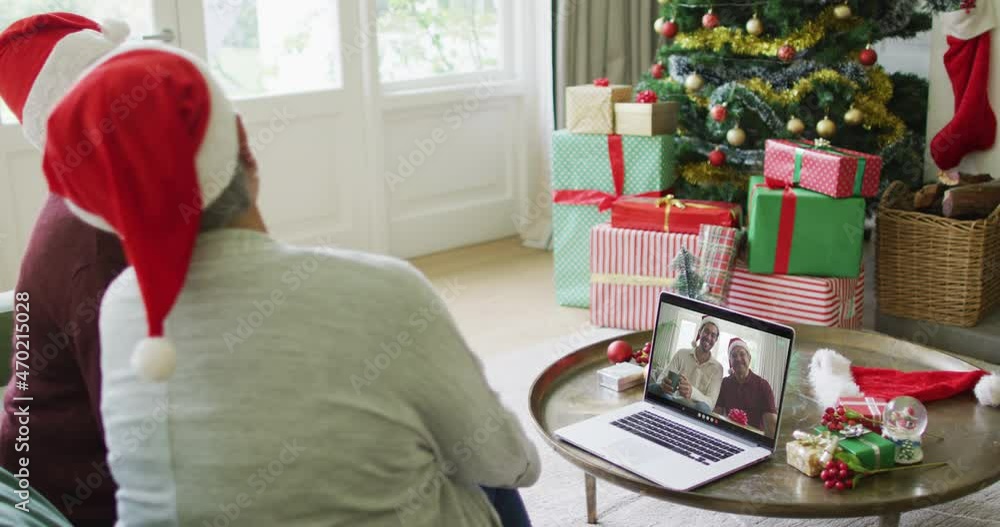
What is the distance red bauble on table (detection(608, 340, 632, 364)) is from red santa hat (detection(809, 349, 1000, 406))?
40 cm

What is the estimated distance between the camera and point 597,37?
4578mm

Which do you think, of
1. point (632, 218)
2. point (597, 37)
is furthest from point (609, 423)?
point (597, 37)

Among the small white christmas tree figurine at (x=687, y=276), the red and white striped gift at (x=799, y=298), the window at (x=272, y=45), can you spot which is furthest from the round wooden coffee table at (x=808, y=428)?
the window at (x=272, y=45)

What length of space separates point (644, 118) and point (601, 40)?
42.5 inches

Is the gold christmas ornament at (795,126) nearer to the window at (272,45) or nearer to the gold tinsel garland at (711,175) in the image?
the gold tinsel garland at (711,175)

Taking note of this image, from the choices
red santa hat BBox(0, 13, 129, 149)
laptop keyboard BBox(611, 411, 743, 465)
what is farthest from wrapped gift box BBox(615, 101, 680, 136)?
red santa hat BBox(0, 13, 129, 149)

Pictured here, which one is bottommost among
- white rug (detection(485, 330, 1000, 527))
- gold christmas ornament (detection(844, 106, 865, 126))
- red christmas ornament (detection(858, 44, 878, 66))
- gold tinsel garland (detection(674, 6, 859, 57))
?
white rug (detection(485, 330, 1000, 527))

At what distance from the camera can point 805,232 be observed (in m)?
3.14

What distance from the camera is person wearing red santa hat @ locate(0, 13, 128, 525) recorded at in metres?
1.49

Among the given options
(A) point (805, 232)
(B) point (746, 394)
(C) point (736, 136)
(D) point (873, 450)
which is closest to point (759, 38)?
(C) point (736, 136)

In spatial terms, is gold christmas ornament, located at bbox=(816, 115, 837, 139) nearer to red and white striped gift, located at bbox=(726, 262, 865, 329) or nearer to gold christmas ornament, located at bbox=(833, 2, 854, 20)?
gold christmas ornament, located at bbox=(833, 2, 854, 20)

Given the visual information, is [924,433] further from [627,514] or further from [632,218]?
[632,218]

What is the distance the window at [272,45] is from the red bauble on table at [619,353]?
6.79 feet

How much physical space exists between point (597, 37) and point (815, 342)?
2.45 m
